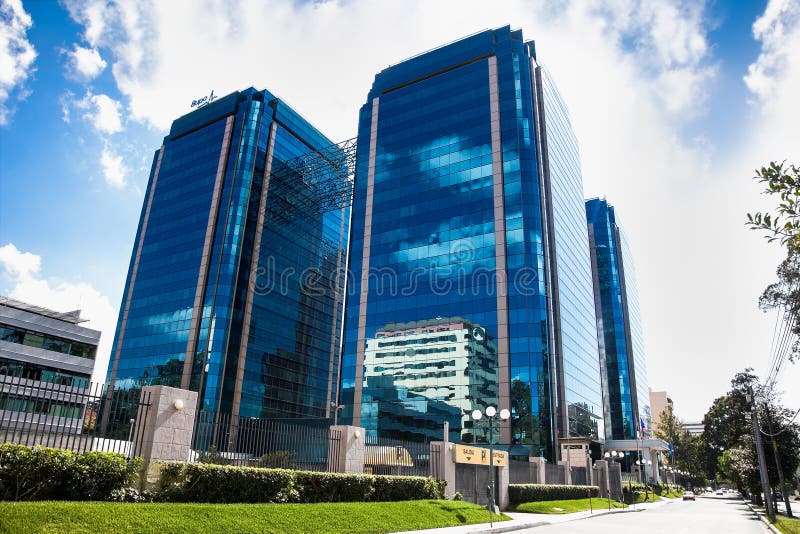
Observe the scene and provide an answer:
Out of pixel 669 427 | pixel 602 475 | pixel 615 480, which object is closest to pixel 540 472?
pixel 602 475

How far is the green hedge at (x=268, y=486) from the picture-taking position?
16.3 meters

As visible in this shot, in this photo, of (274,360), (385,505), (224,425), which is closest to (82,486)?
(224,425)

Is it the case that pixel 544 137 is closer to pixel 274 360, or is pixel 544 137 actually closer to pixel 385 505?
pixel 274 360

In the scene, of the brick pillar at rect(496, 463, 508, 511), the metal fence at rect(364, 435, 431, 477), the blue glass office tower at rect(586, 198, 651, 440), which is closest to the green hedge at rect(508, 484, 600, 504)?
the brick pillar at rect(496, 463, 508, 511)

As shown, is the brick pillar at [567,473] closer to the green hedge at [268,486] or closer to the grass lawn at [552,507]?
the grass lawn at [552,507]

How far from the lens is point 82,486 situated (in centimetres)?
1391

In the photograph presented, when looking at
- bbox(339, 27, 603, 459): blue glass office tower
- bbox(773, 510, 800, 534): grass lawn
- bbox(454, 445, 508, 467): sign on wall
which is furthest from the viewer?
bbox(339, 27, 603, 459): blue glass office tower

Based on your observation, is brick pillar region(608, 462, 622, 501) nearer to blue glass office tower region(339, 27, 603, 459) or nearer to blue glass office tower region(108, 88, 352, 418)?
blue glass office tower region(339, 27, 603, 459)

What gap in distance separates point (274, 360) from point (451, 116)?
4892 cm

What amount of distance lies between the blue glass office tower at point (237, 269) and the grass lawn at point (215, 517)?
64.0 m

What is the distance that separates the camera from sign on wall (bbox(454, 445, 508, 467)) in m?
31.9

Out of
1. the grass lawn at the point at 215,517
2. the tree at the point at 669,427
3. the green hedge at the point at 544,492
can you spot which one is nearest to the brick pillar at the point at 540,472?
the green hedge at the point at 544,492

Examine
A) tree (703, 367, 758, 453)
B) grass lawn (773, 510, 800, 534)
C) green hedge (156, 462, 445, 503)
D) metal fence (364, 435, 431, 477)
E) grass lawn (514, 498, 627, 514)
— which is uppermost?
tree (703, 367, 758, 453)

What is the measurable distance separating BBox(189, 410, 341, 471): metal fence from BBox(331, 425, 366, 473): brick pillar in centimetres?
23
